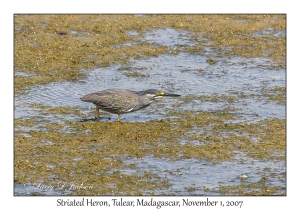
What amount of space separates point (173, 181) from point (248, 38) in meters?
12.1

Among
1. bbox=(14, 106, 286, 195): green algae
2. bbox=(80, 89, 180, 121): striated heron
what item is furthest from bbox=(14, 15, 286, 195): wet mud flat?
bbox=(80, 89, 180, 121): striated heron

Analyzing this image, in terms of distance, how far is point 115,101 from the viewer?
16.6m

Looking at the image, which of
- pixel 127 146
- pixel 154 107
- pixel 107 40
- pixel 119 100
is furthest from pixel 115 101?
pixel 107 40

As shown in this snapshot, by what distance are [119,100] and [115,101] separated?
10 centimetres

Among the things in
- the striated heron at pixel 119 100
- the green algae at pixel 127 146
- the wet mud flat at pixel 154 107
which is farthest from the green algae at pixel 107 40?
the green algae at pixel 127 146

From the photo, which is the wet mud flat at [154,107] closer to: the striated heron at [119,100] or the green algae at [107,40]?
the green algae at [107,40]

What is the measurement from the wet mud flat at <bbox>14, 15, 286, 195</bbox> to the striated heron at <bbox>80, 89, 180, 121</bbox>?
39 centimetres

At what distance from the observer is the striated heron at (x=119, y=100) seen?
16641 mm

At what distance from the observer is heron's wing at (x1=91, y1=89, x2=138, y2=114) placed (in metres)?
16.6

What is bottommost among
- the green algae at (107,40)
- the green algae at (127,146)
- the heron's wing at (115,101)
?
the green algae at (127,146)

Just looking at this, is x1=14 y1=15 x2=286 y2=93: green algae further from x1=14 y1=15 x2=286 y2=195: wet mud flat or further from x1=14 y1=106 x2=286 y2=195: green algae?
x1=14 y1=106 x2=286 y2=195: green algae

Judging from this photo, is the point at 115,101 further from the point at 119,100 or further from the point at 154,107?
the point at 154,107

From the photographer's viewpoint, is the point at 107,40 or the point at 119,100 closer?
the point at 119,100

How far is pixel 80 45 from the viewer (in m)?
23.0
